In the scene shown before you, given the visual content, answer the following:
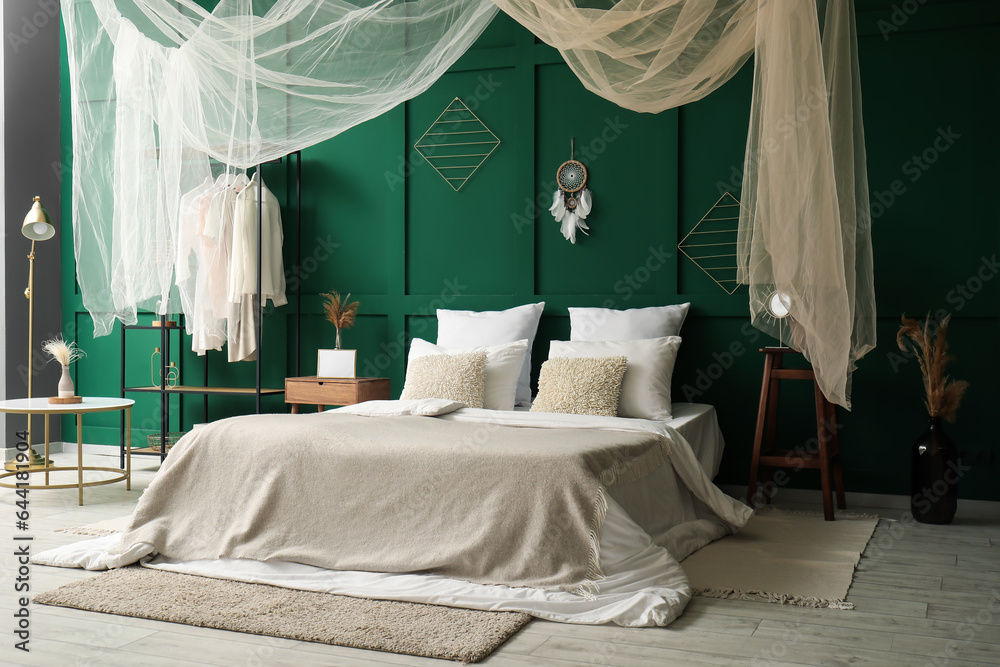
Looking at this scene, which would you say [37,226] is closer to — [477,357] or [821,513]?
[477,357]

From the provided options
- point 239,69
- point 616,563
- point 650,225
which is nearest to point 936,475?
point 650,225

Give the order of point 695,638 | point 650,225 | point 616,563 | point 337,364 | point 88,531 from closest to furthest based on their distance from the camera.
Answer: point 695,638 < point 616,563 < point 88,531 < point 650,225 < point 337,364

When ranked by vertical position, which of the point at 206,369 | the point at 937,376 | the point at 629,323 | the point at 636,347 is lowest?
the point at 206,369

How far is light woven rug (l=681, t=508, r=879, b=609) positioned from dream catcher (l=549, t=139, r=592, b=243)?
6.19 ft

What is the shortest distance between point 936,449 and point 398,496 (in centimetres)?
262

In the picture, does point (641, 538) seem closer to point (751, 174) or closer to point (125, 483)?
point (751, 174)

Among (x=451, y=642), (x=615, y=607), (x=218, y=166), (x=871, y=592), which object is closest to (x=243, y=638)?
(x=451, y=642)

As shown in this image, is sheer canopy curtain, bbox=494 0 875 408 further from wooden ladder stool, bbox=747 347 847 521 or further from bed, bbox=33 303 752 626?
wooden ladder stool, bbox=747 347 847 521

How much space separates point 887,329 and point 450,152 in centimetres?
267

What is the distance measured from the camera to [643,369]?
4.48 m

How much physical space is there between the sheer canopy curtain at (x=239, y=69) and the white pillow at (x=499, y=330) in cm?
193

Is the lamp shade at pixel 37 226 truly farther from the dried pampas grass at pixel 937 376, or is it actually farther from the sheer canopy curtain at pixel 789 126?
the dried pampas grass at pixel 937 376

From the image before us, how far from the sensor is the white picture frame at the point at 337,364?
5.24 metres

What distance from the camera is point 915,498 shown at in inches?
170
